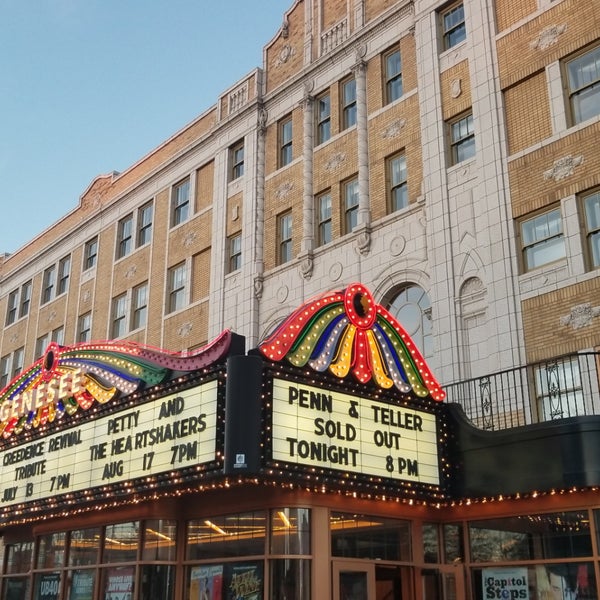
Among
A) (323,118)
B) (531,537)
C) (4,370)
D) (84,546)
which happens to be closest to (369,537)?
(531,537)

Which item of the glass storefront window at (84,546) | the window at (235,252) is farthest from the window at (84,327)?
the glass storefront window at (84,546)

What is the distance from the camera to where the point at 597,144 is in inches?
677

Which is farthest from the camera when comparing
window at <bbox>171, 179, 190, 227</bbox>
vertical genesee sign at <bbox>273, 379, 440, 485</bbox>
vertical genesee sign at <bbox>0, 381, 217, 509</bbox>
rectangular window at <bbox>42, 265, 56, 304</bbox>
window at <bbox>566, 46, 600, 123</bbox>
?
rectangular window at <bbox>42, 265, 56, 304</bbox>

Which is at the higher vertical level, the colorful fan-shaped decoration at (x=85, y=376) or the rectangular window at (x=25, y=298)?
the rectangular window at (x=25, y=298)

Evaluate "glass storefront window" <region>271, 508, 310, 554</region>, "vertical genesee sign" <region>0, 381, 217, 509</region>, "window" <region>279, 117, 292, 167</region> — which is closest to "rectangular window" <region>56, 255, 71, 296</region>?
"window" <region>279, 117, 292, 167</region>

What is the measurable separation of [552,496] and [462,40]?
11.8 meters

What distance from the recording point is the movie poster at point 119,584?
15.9 m

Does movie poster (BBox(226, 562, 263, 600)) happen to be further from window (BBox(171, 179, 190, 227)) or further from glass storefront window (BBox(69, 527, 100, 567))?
window (BBox(171, 179, 190, 227))

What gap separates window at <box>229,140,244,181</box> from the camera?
89.6 ft

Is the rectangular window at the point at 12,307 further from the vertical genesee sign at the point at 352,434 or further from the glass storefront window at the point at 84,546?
the vertical genesee sign at the point at 352,434

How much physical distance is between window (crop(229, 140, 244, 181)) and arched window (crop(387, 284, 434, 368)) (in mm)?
8389

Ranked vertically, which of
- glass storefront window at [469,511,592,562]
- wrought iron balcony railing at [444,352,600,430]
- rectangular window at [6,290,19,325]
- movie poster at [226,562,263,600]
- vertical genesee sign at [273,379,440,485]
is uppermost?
rectangular window at [6,290,19,325]

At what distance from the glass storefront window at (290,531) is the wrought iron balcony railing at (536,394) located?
14.5ft

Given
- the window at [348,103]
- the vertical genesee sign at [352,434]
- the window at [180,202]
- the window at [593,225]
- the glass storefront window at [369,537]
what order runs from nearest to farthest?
the vertical genesee sign at [352,434] < the glass storefront window at [369,537] < the window at [593,225] < the window at [348,103] < the window at [180,202]
